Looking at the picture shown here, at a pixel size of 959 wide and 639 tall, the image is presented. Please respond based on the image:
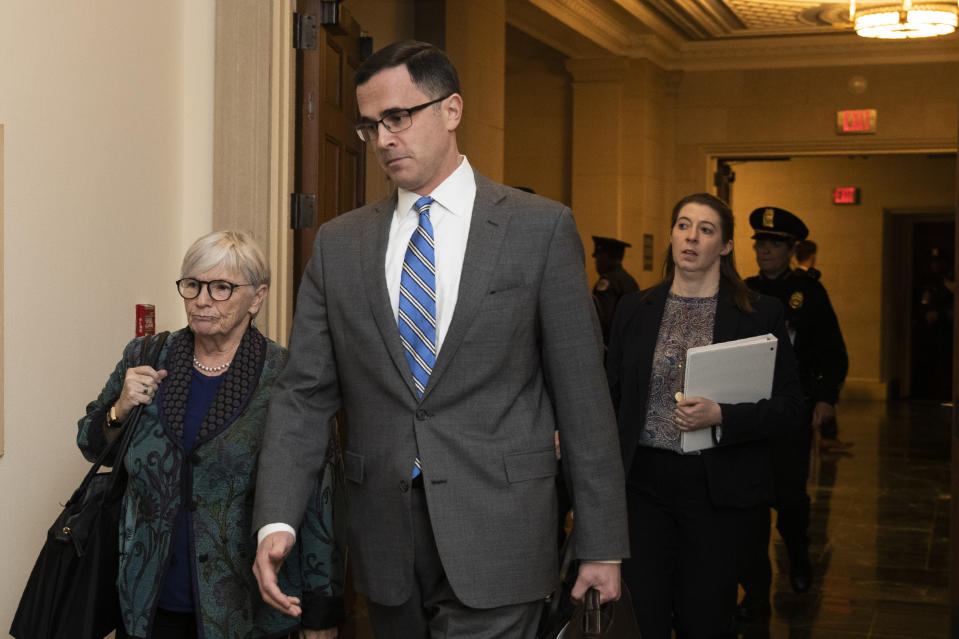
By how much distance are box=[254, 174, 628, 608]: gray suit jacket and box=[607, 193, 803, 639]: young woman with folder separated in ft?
4.30

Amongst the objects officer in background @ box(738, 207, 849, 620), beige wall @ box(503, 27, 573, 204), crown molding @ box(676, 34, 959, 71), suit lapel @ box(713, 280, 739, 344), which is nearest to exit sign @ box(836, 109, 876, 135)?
crown molding @ box(676, 34, 959, 71)

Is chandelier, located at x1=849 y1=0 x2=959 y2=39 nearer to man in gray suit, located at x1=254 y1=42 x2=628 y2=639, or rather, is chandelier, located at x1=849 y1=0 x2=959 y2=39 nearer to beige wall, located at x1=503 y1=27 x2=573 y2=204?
beige wall, located at x1=503 y1=27 x2=573 y2=204

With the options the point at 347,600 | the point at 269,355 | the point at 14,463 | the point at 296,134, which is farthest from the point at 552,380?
the point at 347,600

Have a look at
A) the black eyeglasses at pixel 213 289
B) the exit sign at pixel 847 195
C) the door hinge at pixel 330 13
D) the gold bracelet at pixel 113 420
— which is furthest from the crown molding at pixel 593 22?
the gold bracelet at pixel 113 420

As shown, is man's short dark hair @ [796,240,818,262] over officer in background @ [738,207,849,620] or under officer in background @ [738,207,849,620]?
over

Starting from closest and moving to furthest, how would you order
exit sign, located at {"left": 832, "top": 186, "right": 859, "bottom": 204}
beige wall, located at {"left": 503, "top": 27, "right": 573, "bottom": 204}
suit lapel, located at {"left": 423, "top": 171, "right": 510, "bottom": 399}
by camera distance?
suit lapel, located at {"left": 423, "top": 171, "right": 510, "bottom": 399}, beige wall, located at {"left": 503, "top": 27, "right": 573, "bottom": 204}, exit sign, located at {"left": 832, "top": 186, "right": 859, "bottom": 204}

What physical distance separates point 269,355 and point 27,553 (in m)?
1.12

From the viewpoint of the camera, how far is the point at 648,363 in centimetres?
386

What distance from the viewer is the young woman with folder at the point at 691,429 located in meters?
3.69

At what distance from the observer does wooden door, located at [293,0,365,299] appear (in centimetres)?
427

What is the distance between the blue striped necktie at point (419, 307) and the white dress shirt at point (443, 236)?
13mm

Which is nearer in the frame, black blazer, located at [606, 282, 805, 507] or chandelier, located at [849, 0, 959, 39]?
black blazer, located at [606, 282, 805, 507]

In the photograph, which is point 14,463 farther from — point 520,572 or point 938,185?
point 938,185

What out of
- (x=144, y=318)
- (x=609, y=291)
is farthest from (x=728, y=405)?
(x=609, y=291)
